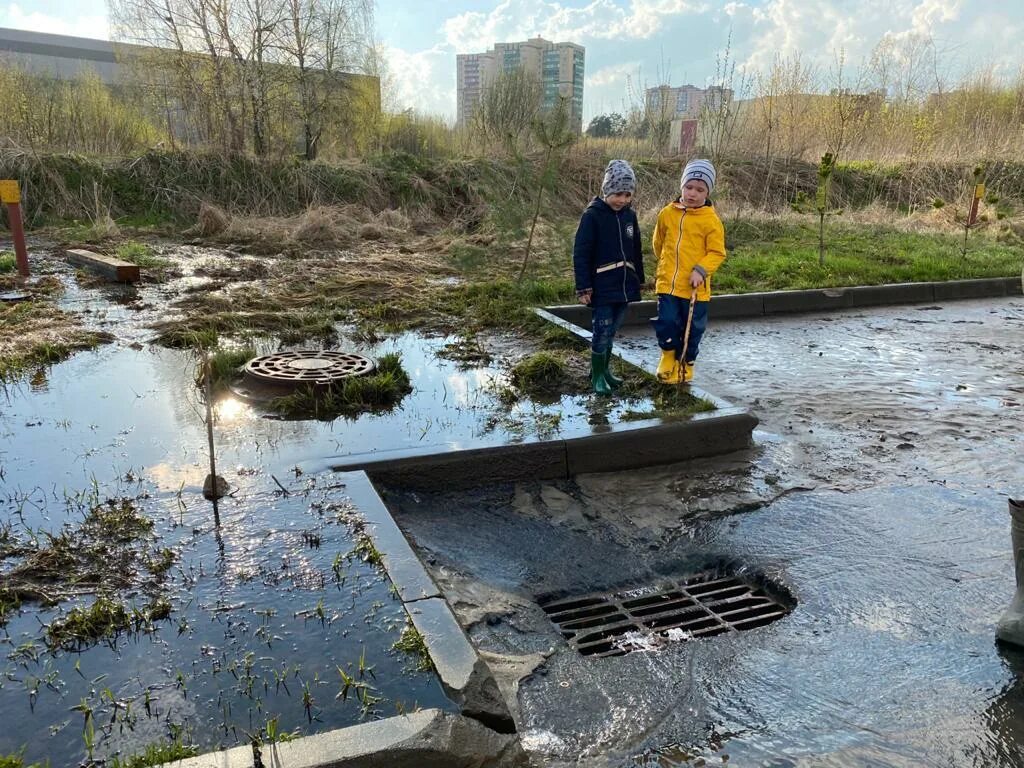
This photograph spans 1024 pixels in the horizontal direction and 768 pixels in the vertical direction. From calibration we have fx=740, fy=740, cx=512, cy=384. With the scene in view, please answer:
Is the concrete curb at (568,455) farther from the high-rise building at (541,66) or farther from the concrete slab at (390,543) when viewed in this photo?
the high-rise building at (541,66)

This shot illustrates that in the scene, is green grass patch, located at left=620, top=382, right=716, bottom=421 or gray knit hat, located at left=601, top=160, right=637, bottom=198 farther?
gray knit hat, located at left=601, top=160, right=637, bottom=198

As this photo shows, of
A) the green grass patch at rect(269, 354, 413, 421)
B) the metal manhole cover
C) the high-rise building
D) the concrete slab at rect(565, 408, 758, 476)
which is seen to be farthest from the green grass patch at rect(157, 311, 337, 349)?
the high-rise building

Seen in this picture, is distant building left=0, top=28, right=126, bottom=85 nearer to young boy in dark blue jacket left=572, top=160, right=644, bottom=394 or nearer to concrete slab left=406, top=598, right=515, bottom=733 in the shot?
young boy in dark blue jacket left=572, top=160, right=644, bottom=394

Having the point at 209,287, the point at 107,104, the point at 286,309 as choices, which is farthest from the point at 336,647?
the point at 107,104

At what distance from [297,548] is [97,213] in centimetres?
1437

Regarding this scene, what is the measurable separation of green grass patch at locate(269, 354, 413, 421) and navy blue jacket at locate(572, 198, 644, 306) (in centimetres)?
159

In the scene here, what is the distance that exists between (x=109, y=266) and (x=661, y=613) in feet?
30.2

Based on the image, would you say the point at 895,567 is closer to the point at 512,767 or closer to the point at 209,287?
the point at 512,767

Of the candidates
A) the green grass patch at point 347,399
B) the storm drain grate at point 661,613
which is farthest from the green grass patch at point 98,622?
the green grass patch at point 347,399

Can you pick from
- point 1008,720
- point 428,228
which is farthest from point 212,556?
point 428,228

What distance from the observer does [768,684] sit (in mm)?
2762

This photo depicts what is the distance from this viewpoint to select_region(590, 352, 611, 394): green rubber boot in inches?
224

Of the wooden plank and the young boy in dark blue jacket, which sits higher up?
the young boy in dark blue jacket

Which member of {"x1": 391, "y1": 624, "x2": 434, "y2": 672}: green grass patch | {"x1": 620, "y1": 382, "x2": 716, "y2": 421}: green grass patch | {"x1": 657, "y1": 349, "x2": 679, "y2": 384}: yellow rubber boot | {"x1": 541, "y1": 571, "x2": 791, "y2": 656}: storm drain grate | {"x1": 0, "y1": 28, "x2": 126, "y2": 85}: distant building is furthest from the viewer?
{"x1": 0, "y1": 28, "x2": 126, "y2": 85}: distant building
